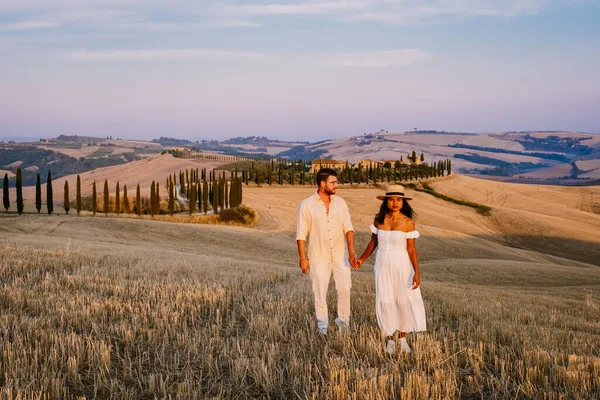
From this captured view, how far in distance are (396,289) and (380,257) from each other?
526 mm

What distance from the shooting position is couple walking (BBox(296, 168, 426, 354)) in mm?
7664

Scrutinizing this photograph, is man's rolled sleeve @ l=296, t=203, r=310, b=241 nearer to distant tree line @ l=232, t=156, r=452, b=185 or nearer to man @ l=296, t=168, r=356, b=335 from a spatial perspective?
man @ l=296, t=168, r=356, b=335

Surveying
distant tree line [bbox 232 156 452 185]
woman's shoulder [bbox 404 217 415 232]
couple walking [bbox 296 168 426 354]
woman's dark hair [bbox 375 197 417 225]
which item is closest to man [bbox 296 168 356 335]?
couple walking [bbox 296 168 426 354]

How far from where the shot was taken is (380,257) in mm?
7832

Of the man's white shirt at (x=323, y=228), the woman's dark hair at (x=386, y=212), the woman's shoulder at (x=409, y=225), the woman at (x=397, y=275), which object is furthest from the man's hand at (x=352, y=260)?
the woman's shoulder at (x=409, y=225)

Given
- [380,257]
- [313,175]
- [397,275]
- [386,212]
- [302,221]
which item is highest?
[386,212]

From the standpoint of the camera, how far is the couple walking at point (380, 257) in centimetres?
766

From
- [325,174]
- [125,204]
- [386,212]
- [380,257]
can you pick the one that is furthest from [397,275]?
[125,204]

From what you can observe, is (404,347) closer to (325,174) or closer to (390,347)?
(390,347)

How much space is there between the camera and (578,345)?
26.7 feet

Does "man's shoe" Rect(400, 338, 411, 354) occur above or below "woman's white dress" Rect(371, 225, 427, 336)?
below

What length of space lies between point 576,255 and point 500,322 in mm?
59968

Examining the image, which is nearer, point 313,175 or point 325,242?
point 325,242

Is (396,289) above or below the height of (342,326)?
above
